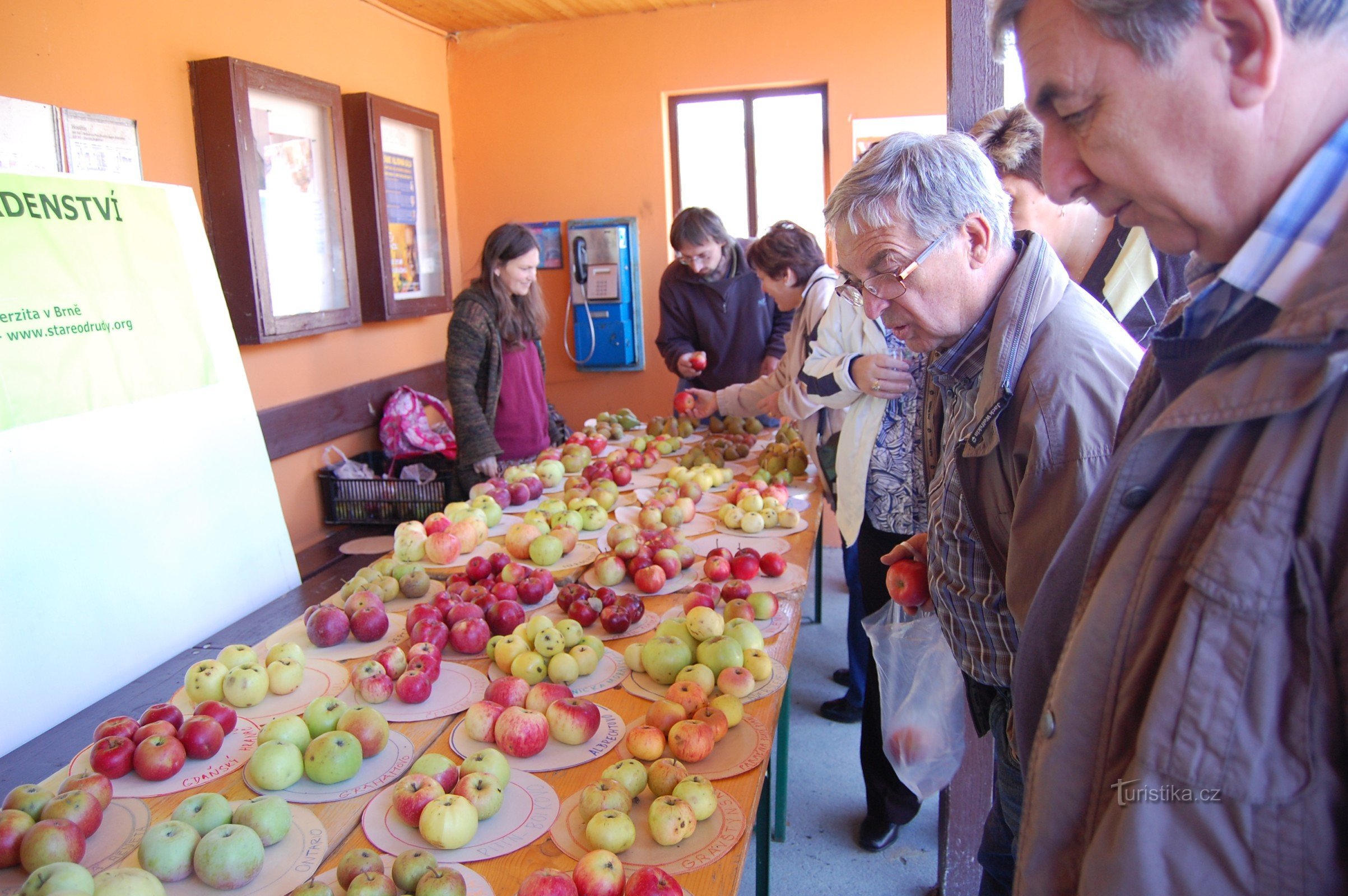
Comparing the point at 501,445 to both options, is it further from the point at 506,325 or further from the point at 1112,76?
the point at 1112,76

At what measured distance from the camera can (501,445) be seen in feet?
13.4

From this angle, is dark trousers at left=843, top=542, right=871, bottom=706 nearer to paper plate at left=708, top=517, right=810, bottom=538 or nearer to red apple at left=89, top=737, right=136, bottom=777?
paper plate at left=708, top=517, right=810, bottom=538

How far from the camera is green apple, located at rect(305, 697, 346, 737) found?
58.0 inches

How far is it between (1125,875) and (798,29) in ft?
19.3

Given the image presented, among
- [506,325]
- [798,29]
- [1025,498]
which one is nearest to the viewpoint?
[1025,498]

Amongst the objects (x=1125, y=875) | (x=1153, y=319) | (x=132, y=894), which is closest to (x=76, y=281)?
(x=132, y=894)

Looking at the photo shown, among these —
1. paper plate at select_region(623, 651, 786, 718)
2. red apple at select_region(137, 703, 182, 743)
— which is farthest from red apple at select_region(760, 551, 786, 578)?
red apple at select_region(137, 703, 182, 743)

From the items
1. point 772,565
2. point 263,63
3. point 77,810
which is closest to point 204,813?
point 77,810

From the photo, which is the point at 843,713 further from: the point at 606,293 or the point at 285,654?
the point at 606,293

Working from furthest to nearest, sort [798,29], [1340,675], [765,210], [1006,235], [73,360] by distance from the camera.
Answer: [765,210] < [798,29] < [73,360] < [1006,235] < [1340,675]

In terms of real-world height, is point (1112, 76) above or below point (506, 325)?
above

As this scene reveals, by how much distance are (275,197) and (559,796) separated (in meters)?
3.82

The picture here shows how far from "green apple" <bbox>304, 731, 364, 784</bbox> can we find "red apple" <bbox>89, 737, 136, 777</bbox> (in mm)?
285

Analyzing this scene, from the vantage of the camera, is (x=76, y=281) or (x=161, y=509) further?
(x=161, y=509)
